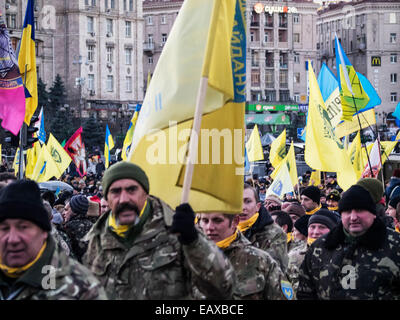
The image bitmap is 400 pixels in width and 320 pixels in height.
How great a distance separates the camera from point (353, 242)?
5.24 metres

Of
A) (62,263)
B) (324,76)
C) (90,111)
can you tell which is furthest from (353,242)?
(90,111)

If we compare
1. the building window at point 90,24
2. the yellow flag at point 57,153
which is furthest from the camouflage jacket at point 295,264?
the building window at point 90,24

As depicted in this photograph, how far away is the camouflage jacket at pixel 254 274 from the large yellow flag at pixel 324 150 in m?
6.36

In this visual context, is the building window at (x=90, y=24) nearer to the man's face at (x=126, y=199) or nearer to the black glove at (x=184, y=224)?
the man's face at (x=126, y=199)

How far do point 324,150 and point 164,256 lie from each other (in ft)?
24.8

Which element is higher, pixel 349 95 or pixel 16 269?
pixel 349 95

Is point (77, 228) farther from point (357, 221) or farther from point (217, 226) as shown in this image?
point (357, 221)

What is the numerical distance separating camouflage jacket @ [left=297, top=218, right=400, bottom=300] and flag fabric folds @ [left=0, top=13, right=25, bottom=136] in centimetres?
693

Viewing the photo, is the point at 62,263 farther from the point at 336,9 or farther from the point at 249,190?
the point at 336,9

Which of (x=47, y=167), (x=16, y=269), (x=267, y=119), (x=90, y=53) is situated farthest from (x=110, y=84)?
(x=16, y=269)

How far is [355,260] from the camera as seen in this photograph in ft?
17.0

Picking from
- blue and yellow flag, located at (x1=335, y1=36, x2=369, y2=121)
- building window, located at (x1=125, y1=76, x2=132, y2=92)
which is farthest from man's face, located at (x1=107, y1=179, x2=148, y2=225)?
building window, located at (x1=125, y1=76, x2=132, y2=92)

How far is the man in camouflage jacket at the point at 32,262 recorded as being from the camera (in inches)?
145

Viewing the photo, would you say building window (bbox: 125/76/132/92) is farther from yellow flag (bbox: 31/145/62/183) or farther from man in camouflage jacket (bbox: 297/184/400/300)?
man in camouflage jacket (bbox: 297/184/400/300)
